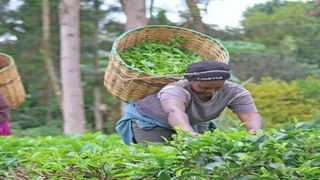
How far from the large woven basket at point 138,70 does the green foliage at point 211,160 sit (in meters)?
1.25

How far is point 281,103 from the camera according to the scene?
1459 centimetres

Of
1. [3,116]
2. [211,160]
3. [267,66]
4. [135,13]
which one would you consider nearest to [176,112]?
[211,160]

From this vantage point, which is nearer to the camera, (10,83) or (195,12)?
(10,83)

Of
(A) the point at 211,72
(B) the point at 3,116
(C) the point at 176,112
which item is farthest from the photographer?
(B) the point at 3,116

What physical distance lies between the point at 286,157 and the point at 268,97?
12.4 meters

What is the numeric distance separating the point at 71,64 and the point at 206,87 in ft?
18.1

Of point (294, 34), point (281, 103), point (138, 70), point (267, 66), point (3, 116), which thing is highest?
point (138, 70)

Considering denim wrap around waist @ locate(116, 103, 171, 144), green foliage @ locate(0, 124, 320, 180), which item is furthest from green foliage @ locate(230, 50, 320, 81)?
green foliage @ locate(0, 124, 320, 180)

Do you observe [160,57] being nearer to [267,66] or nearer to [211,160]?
[211,160]

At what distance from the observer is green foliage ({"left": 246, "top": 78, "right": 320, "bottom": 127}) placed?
14.4 m

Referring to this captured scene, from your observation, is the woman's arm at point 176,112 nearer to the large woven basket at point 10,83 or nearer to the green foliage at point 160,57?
the green foliage at point 160,57

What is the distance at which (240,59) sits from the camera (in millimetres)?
18906

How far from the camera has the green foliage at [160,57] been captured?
463cm

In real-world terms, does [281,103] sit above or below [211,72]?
below
